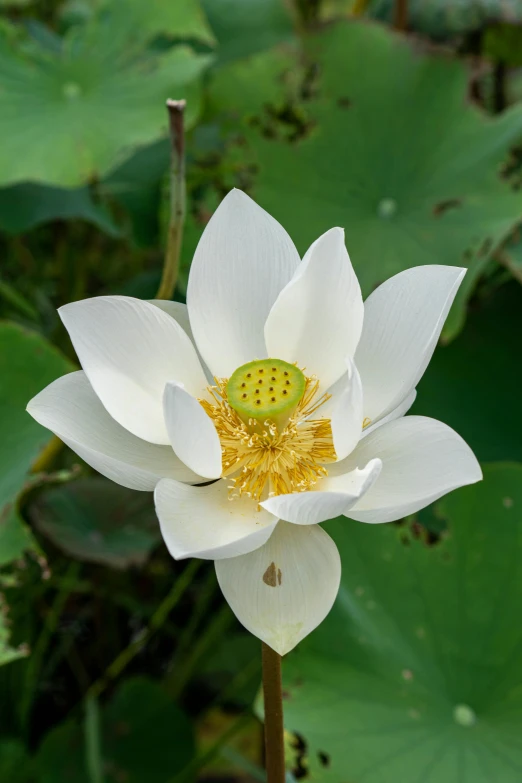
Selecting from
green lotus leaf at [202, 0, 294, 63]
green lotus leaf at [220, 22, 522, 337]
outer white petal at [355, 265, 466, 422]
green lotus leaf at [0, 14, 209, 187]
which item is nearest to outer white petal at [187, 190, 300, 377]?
outer white petal at [355, 265, 466, 422]

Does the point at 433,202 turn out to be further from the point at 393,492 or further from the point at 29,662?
the point at 29,662

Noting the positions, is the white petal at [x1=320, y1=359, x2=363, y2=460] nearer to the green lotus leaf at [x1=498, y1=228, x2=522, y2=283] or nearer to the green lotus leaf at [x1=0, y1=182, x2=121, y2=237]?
the green lotus leaf at [x1=498, y1=228, x2=522, y2=283]

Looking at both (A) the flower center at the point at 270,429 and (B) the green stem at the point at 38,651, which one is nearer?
(A) the flower center at the point at 270,429

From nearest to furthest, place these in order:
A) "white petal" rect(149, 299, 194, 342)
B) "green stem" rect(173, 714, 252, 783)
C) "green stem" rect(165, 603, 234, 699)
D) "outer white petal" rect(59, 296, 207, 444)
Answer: "outer white petal" rect(59, 296, 207, 444)
"white petal" rect(149, 299, 194, 342)
"green stem" rect(173, 714, 252, 783)
"green stem" rect(165, 603, 234, 699)

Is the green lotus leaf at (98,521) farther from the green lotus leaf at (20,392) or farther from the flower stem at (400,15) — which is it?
the flower stem at (400,15)

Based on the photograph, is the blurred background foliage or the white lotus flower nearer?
the white lotus flower

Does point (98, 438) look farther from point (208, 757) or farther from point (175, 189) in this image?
point (208, 757)

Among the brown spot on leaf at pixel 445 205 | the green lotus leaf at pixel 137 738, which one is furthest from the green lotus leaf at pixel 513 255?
the green lotus leaf at pixel 137 738
